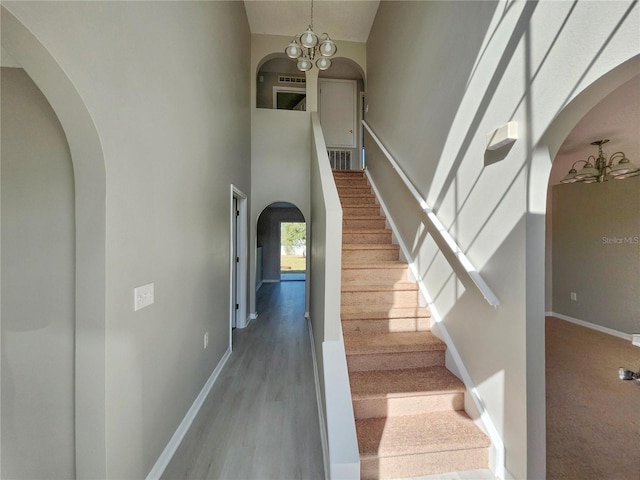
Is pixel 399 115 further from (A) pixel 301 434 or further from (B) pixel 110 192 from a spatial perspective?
(A) pixel 301 434

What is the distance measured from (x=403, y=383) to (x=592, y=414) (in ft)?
5.23

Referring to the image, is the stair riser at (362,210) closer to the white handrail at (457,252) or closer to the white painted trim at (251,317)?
the white handrail at (457,252)

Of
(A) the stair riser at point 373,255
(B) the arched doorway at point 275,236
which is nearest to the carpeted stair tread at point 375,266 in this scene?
(A) the stair riser at point 373,255

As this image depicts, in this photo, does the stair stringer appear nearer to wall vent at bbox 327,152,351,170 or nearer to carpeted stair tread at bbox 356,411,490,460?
carpeted stair tread at bbox 356,411,490,460

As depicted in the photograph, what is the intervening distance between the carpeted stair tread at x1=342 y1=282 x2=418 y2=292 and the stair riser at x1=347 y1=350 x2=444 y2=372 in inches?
24.5

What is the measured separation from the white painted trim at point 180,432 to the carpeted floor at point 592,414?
7.63 ft

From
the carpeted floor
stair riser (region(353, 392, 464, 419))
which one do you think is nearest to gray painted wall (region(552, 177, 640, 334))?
the carpeted floor

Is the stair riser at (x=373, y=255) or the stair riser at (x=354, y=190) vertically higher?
the stair riser at (x=354, y=190)

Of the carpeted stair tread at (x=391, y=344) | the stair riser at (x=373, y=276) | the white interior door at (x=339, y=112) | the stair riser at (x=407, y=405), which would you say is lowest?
the stair riser at (x=407, y=405)

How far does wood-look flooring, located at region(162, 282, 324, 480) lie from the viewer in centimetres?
172

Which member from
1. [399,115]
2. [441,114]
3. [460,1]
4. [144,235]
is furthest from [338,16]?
[144,235]

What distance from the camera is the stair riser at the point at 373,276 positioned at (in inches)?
108

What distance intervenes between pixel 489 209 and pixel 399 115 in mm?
2116

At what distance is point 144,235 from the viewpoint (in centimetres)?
153
